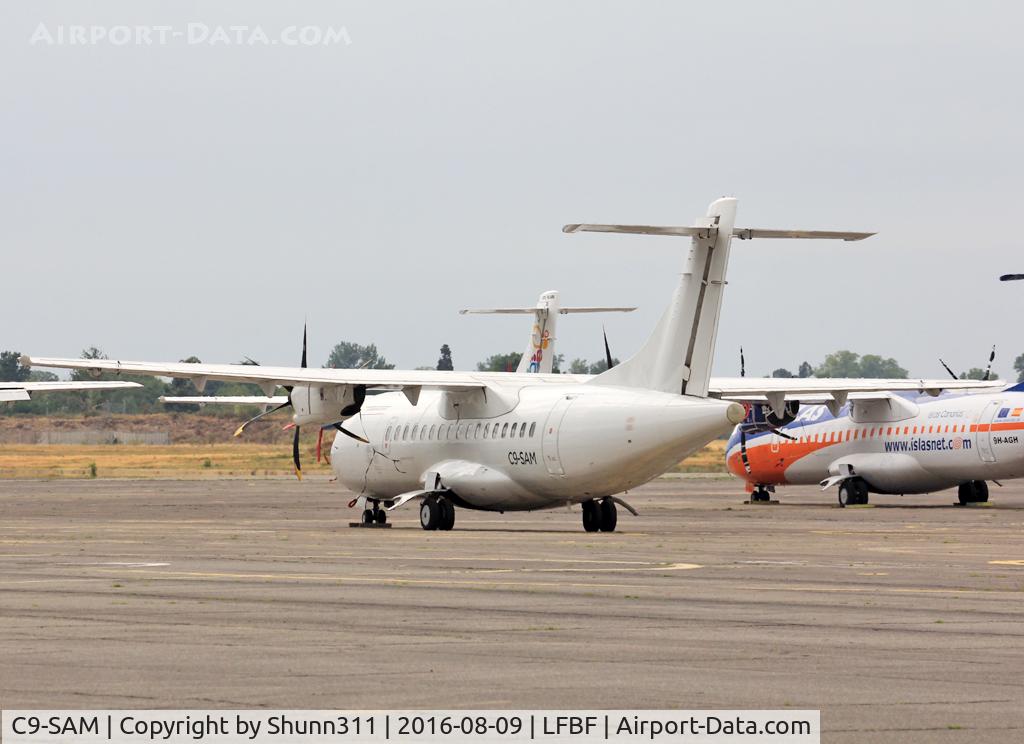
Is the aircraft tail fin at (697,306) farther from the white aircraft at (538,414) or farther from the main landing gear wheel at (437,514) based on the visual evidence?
the main landing gear wheel at (437,514)

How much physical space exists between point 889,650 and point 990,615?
3.33 metres

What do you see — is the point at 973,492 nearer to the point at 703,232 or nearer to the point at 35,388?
the point at 703,232

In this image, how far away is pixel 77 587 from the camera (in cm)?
1972

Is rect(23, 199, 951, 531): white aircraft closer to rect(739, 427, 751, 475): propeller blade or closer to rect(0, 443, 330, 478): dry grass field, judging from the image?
rect(739, 427, 751, 475): propeller blade

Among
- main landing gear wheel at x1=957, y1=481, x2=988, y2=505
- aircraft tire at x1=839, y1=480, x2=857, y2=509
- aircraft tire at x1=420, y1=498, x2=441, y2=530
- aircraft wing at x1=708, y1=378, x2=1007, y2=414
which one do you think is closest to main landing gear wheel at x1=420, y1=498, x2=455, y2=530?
aircraft tire at x1=420, y1=498, x2=441, y2=530

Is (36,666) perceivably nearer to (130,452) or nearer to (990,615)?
(990,615)

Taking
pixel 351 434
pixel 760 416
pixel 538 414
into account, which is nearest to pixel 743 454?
pixel 760 416

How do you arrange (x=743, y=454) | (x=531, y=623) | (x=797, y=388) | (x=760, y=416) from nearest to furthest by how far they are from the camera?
(x=531, y=623) → (x=797, y=388) → (x=760, y=416) → (x=743, y=454)

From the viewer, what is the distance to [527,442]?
35.5 meters

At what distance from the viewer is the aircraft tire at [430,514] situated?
3719 centimetres
